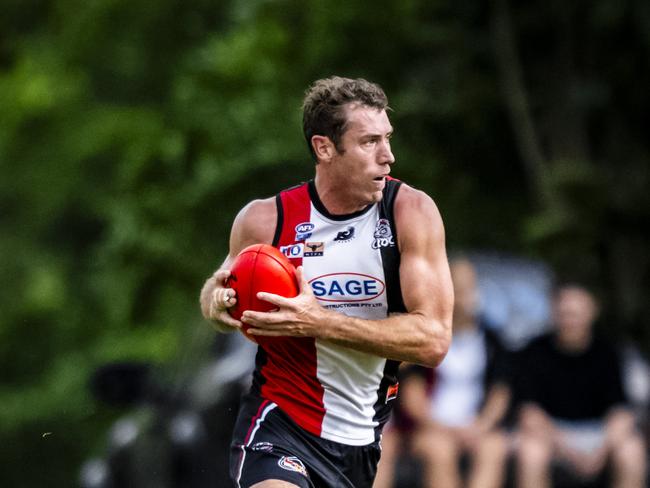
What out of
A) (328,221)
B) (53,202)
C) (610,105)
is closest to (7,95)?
(53,202)

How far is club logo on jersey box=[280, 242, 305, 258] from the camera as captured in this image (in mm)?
6088

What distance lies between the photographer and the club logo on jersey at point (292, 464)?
595 centimetres

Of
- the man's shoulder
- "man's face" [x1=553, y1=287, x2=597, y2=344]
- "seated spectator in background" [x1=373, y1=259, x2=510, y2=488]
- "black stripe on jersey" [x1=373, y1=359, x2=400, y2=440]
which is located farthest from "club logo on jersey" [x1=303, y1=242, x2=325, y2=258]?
"man's face" [x1=553, y1=287, x2=597, y2=344]

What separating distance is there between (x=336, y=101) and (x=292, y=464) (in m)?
1.57

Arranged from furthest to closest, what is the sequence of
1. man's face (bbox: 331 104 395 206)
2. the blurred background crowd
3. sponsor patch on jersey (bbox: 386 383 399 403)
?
the blurred background crowd < sponsor patch on jersey (bbox: 386 383 399 403) < man's face (bbox: 331 104 395 206)

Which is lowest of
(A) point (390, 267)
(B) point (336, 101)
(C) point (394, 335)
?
(C) point (394, 335)

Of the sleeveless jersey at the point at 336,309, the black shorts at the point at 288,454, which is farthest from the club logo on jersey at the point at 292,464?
the sleeveless jersey at the point at 336,309

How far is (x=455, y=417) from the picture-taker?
31.5 ft

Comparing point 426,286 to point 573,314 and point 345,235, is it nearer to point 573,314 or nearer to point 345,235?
point 345,235

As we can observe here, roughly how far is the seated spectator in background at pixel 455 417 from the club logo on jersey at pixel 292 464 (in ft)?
11.2

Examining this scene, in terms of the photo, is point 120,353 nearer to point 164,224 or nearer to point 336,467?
point 164,224

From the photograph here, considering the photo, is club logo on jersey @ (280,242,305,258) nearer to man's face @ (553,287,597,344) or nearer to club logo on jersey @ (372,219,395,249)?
club logo on jersey @ (372,219,395,249)

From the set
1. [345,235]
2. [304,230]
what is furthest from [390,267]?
[304,230]

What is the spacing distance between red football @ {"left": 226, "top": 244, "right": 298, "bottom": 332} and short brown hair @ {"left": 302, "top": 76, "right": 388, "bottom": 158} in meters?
0.59
